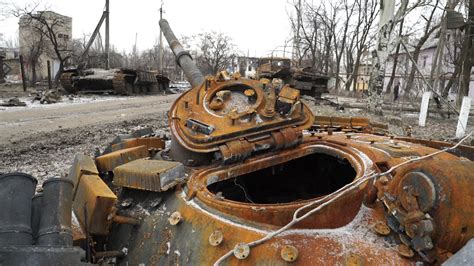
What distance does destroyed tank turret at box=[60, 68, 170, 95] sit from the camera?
66.5ft

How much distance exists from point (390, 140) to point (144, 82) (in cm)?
2071

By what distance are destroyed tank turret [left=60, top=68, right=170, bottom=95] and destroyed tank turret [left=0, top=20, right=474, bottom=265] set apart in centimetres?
1761

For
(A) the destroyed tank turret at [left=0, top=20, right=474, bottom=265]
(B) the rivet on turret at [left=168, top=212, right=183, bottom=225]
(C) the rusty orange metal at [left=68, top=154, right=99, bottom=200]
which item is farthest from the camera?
(C) the rusty orange metal at [left=68, top=154, right=99, bottom=200]

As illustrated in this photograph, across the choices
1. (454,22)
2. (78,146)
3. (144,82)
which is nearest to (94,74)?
(144,82)

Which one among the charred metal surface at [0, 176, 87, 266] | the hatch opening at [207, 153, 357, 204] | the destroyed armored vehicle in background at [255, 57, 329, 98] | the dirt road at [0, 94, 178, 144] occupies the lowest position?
the dirt road at [0, 94, 178, 144]

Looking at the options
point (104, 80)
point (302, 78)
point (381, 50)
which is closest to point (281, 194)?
point (381, 50)

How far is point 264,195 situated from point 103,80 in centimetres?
1837

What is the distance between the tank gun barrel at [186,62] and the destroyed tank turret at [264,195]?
140 centimetres

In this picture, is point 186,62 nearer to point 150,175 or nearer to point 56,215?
point 150,175

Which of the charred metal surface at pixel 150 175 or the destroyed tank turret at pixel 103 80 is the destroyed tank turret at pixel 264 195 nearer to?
the charred metal surface at pixel 150 175

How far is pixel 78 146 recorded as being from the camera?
7102 mm

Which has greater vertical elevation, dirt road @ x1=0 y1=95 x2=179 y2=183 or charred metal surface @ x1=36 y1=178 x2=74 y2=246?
charred metal surface @ x1=36 y1=178 x2=74 y2=246

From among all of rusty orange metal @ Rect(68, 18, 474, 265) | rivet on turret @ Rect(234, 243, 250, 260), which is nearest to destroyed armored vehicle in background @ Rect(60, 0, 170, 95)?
rusty orange metal @ Rect(68, 18, 474, 265)

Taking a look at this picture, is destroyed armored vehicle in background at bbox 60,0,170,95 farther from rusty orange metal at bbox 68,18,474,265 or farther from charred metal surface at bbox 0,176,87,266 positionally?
charred metal surface at bbox 0,176,87,266
